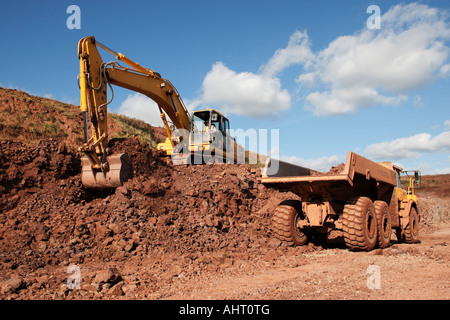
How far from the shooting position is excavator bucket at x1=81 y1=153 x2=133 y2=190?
29.9 ft

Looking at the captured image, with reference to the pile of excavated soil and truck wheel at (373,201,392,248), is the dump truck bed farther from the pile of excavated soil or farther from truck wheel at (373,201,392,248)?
the pile of excavated soil

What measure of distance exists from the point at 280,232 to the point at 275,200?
327 centimetres

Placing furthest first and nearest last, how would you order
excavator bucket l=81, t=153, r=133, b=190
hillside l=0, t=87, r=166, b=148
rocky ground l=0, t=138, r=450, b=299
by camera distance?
hillside l=0, t=87, r=166, b=148 → excavator bucket l=81, t=153, r=133, b=190 → rocky ground l=0, t=138, r=450, b=299

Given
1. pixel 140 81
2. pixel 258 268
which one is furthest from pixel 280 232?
pixel 140 81

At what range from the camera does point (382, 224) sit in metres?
8.55

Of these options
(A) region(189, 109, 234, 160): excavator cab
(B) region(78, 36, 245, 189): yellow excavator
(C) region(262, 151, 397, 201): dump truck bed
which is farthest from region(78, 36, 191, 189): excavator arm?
(A) region(189, 109, 234, 160): excavator cab

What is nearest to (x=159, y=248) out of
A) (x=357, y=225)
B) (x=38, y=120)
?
(x=357, y=225)

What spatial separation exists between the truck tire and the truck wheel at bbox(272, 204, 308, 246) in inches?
48.8

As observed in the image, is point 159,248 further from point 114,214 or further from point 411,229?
point 411,229

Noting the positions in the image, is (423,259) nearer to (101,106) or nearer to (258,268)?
(258,268)

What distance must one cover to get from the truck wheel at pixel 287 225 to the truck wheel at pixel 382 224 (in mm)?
1850

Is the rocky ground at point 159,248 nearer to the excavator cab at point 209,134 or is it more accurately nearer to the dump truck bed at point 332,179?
the dump truck bed at point 332,179

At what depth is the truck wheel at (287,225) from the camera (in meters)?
8.45
